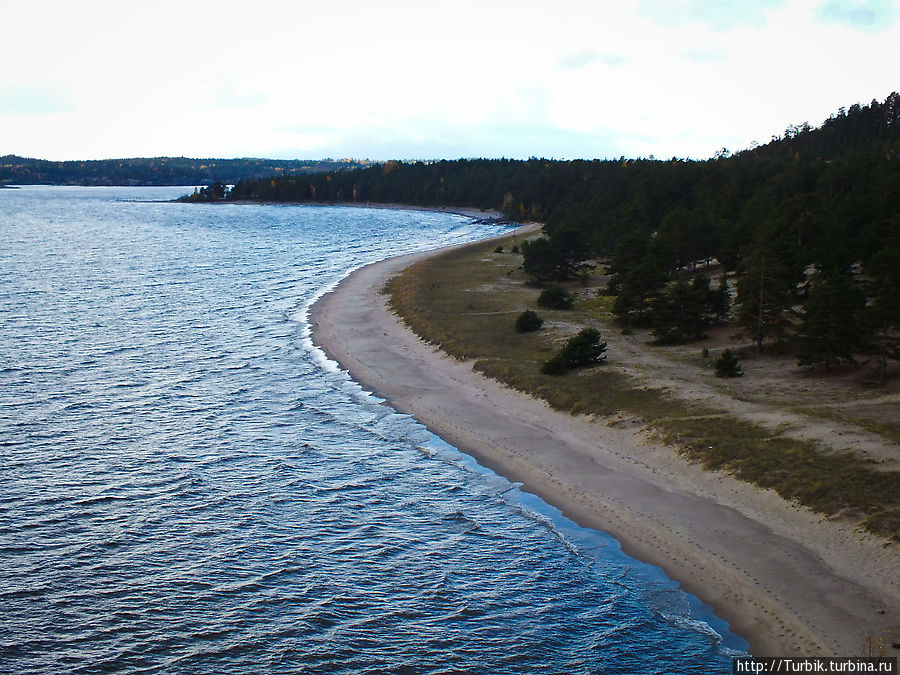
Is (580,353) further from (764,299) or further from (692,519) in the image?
(692,519)

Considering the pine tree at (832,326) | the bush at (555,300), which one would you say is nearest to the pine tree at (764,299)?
the pine tree at (832,326)

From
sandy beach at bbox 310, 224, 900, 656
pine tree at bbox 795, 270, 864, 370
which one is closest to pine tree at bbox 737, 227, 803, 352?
pine tree at bbox 795, 270, 864, 370

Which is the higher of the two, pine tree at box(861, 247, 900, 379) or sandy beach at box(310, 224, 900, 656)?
pine tree at box(861, 247, 900, 379)

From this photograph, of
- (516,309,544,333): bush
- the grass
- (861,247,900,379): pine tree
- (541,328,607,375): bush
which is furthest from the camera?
(516,309,544,333): bush

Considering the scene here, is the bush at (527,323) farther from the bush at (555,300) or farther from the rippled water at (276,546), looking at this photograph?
the rippled water at (276,546)

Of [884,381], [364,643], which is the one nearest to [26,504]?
[364,643]

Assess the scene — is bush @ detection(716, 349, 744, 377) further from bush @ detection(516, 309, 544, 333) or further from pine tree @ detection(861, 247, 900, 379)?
bush @ detection(516, 309, 544, 333)

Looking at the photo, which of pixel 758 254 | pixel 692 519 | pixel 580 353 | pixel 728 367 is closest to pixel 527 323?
pixel 580 353
